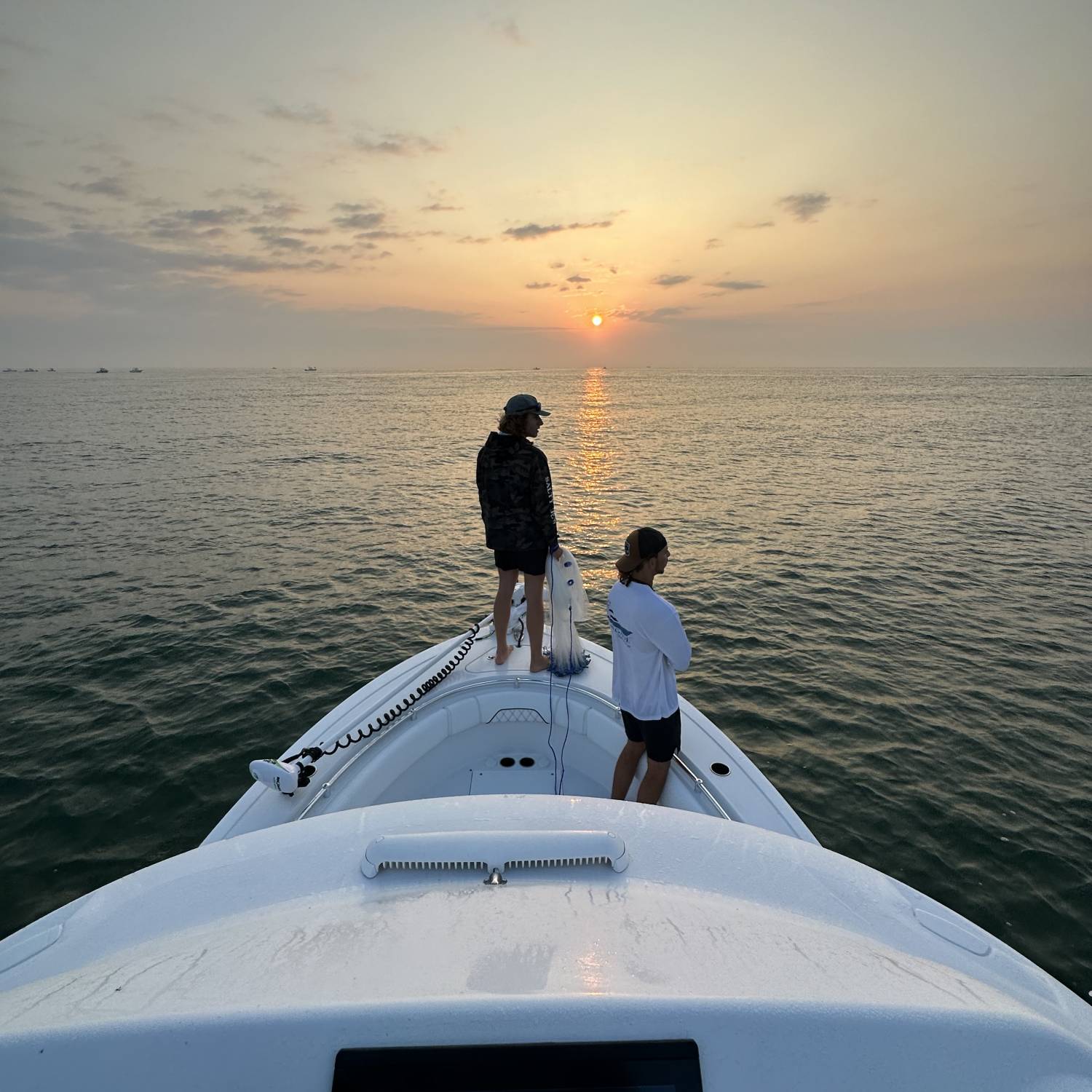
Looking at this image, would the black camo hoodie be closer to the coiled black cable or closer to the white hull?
the coiled black cable

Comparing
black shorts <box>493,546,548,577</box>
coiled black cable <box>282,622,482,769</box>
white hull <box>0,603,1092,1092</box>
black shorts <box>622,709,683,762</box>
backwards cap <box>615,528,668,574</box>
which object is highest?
backwards cap <box>615,528,668,574</box>

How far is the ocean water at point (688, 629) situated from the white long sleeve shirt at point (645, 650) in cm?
357

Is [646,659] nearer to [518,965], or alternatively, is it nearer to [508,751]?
[508,751]

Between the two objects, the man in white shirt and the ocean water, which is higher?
the man in white shirt

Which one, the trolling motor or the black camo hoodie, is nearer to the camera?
the trolling motor

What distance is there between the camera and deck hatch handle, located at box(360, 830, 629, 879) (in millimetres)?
2135

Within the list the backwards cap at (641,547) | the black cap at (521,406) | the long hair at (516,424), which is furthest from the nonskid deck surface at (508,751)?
the black cap at (521,406)

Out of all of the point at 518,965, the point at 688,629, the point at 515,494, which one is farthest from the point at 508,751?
the point at 688,629

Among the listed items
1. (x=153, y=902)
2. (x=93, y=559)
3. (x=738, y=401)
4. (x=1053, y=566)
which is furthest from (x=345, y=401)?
(x=153, y=902)

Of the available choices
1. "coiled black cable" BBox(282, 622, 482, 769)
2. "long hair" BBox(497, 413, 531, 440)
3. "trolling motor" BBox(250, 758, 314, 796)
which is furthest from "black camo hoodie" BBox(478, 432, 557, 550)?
"trolling motor" BBox(250, 758, 314, 796)

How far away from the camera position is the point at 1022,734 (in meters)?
7.61

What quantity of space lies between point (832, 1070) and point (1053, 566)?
16.1 m

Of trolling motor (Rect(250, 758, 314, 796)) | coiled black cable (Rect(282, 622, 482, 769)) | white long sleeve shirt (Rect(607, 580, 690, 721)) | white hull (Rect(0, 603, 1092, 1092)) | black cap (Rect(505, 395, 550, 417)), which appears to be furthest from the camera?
black cap (Rect(505, 395, 550, 417))

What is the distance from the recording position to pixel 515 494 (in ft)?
15.8
